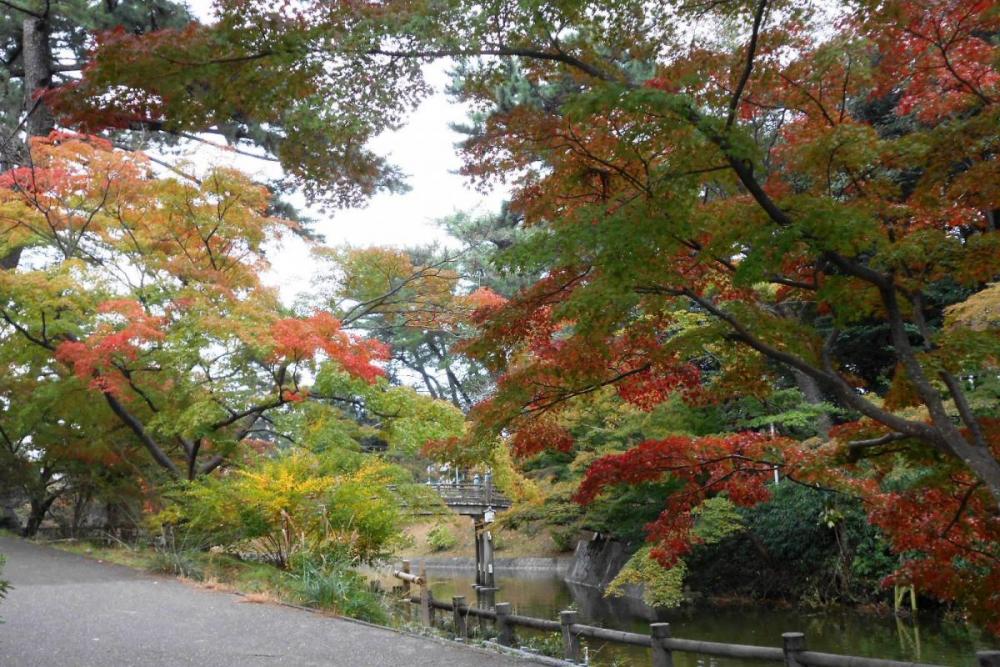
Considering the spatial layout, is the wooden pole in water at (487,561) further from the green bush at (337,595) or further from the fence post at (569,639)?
the fence post at (569,639)

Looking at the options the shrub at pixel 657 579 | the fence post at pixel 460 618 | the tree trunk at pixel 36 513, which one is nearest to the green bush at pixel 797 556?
the shrub at pixel 657 579

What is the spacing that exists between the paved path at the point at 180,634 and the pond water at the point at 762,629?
3.18 m

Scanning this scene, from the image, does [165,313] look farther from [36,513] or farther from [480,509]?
[480,509]

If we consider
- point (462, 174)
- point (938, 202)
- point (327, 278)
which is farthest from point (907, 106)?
point (327, 278)

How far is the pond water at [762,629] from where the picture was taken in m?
10.1

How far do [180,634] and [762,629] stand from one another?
10168mm

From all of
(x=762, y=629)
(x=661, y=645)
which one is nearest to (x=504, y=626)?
(x=661, y=645)

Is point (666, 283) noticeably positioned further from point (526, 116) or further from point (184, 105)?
point (184, 105)

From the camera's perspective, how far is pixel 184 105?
4.67 meters

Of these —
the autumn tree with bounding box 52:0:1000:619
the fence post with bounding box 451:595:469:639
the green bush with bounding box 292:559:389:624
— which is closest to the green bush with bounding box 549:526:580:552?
the fence post with bounding box 451:595:469:639

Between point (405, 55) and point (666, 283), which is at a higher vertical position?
point (405, 55)

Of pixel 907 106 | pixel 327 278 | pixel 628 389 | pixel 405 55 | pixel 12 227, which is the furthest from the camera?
pixel 327 278

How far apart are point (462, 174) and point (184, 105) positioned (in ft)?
6.86

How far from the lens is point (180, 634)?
5.96 meters
